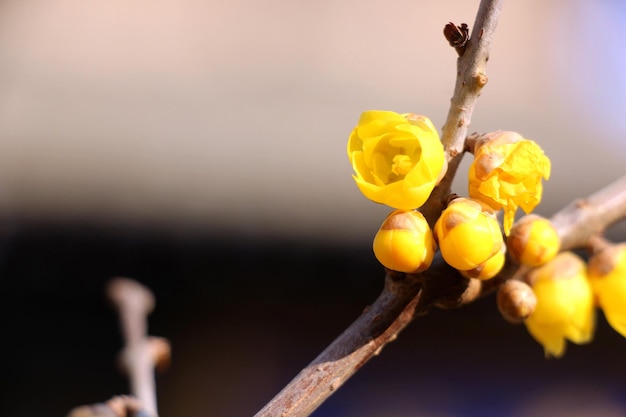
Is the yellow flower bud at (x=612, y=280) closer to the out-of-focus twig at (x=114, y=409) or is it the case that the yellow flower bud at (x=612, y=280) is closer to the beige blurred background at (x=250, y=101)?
the out-of-focus twig at (x=114, y=409)

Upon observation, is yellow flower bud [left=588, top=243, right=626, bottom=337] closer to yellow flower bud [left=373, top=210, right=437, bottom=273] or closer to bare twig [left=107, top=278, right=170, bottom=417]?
yellow flower bud [left=373, top=210, right=437, bottom=273]

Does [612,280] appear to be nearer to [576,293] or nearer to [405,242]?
[576,293]

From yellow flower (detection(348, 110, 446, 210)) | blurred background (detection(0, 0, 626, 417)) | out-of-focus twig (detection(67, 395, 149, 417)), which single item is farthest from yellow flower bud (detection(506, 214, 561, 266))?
blurred background (detection(0, 0, 626, 417))

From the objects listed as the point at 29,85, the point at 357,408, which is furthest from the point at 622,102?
the point at 29,85

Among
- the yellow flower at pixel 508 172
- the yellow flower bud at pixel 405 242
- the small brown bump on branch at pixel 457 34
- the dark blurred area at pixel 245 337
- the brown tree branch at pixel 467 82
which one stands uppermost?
the small brown bump on branch at pixel 457 34

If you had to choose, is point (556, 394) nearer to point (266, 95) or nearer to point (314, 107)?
point (314, 107)

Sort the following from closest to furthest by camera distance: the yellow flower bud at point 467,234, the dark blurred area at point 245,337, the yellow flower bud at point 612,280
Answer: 1. the yellow flower bud at point 467,234
2. the yellow flower bud at point 612,280
3. the dark blurred area at point 245,337

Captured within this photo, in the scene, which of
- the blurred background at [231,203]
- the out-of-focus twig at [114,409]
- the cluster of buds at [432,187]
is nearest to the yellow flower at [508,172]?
the cluster of buds at [432,187]
